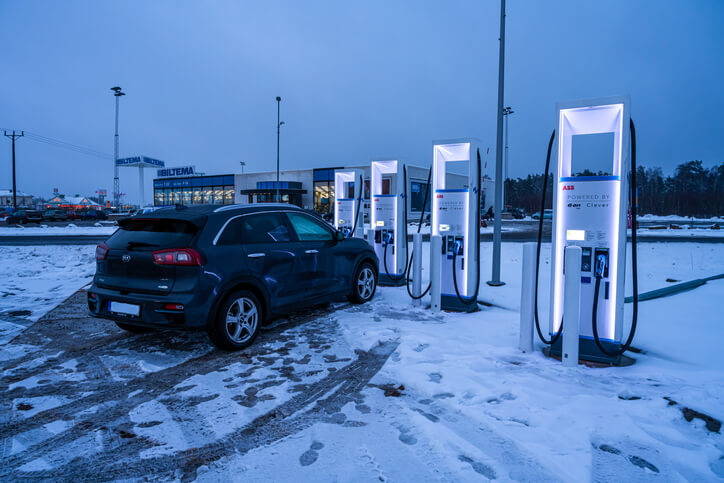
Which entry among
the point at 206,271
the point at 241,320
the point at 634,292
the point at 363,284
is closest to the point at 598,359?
the point at 634,292

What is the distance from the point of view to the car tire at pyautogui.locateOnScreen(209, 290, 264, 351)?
174 inches

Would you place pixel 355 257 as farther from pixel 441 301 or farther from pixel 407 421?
pixel 407 421

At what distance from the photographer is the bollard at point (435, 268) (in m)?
6.18

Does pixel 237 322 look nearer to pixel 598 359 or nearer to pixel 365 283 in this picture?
pixel 365 283

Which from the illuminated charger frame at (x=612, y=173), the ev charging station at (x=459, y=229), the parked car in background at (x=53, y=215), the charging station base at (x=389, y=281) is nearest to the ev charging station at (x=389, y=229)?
the charging station base at (x=389, y=281)

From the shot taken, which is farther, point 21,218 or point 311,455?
point 21,218

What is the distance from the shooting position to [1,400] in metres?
3.41

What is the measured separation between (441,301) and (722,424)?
402 cm

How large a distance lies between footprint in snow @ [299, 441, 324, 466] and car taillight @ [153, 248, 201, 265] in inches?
89.0

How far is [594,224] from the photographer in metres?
4.32

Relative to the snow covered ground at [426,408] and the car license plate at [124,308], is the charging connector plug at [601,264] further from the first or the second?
the car license plate at [124,308]

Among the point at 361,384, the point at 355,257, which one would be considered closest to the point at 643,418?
the point at 361,384

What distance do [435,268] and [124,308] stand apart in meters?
4.15

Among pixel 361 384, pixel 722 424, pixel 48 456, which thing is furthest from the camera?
pixel 361 384
